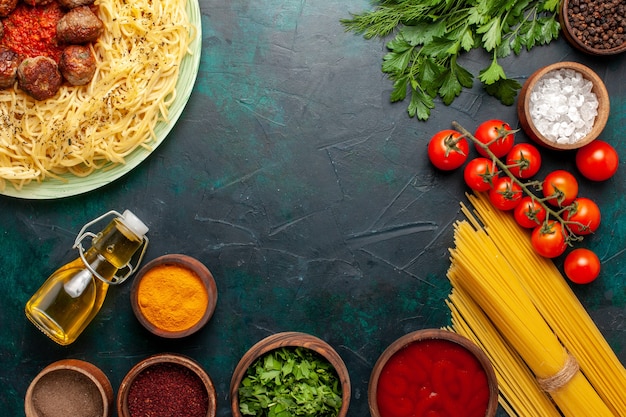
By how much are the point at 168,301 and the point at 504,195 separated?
194 cm

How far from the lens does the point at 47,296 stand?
343 centimetres

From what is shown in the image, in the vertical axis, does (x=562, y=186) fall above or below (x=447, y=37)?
below

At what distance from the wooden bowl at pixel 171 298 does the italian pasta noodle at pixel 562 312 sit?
1.66 metres

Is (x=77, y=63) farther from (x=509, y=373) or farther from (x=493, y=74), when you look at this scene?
(x=509, y=373)

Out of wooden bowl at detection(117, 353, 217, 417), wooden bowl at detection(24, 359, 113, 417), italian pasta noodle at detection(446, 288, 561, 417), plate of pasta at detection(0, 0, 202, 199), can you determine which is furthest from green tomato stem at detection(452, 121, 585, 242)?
Answer: wooden bowl at detection(24, 359, 113, 417)

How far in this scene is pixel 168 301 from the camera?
3.48m

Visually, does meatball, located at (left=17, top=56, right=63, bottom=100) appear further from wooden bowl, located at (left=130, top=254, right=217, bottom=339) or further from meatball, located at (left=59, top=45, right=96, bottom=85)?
wooden bowl, located at (left=130, top=254, right=217, bottom=339)

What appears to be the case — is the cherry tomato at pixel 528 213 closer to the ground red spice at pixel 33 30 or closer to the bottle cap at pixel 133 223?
the bottle cap at pixel 133 223

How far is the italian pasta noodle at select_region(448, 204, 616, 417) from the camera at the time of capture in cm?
349

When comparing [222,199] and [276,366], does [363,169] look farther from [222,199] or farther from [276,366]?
[276,366]

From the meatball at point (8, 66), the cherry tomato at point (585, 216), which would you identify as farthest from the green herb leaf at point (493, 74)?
the meatball at point (8, 66)

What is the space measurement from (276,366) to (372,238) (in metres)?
0.93

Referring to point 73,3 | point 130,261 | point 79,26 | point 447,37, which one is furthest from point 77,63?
point 447,37

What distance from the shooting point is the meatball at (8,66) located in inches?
131
